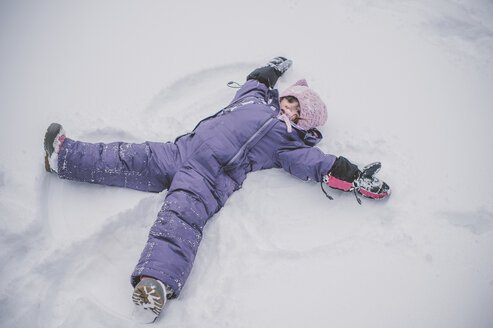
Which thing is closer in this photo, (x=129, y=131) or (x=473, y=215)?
(x=473, y=215)

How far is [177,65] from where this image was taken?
6.47ft

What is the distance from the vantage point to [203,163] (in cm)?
147

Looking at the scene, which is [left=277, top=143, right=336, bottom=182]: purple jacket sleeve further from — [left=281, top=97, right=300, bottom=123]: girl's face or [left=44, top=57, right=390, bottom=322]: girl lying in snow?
[left=281, top=97, right=300, bottom=123]: girl's face

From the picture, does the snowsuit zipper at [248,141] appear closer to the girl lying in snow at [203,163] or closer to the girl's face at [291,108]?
the girl lying in snow at [203,163]

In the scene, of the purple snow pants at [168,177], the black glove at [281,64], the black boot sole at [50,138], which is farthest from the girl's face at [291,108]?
the black boot sole at [50,138]

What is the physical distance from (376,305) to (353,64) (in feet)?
5.30

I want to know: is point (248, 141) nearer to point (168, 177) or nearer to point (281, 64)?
point (168, 177)

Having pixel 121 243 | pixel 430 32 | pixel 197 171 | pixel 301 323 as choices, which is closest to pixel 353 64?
pixel 430 32

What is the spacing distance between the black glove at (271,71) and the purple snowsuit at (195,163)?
215 mm

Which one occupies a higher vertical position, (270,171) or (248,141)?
(248,141)

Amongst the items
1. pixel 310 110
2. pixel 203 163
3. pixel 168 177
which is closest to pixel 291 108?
pixel 310 110

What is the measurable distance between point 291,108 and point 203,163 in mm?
691

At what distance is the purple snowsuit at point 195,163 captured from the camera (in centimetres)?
124

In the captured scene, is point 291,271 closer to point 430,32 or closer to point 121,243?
point 121,243
